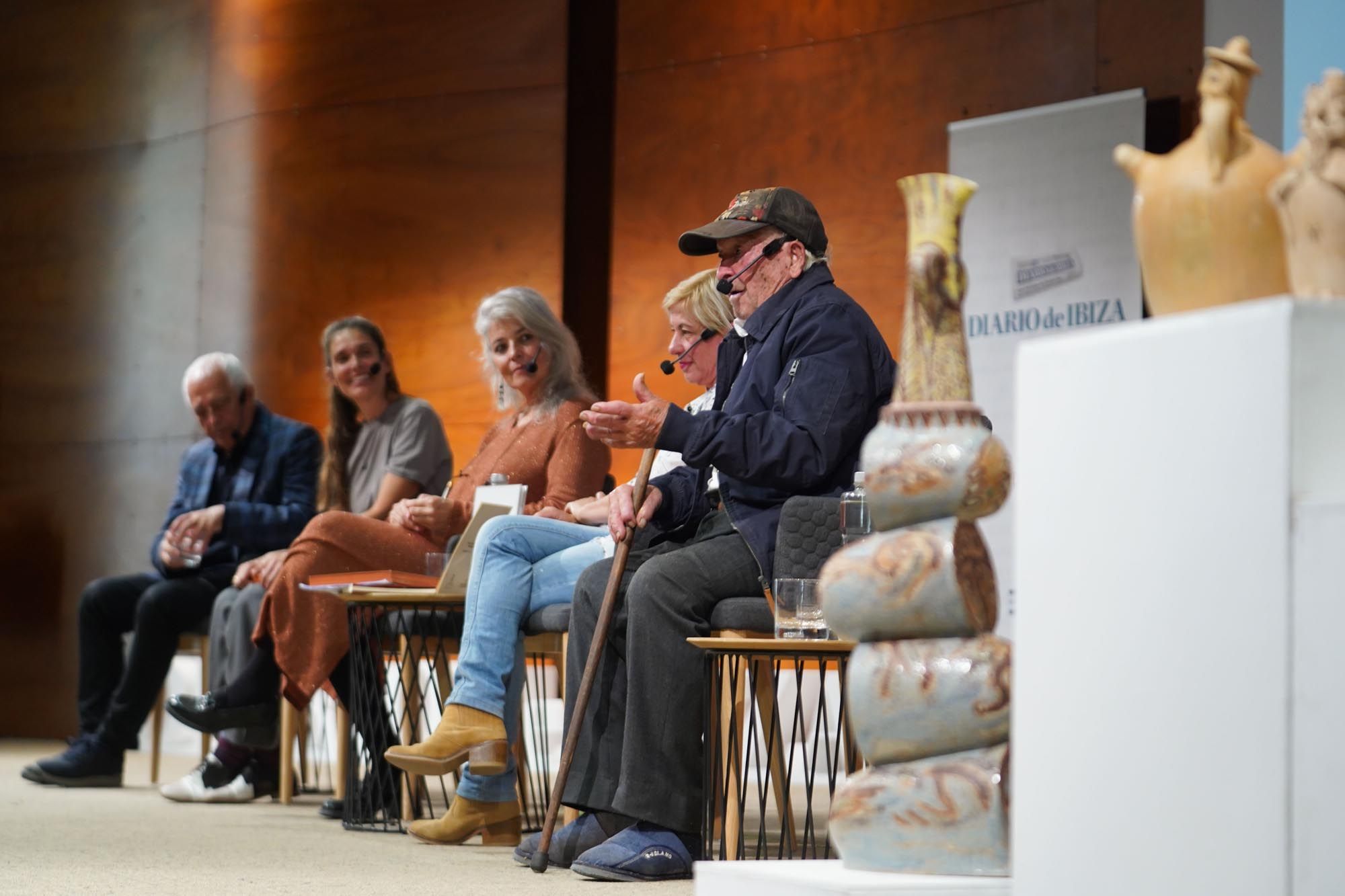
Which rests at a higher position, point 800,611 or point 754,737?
point 800,611

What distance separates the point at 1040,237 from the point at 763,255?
6.51 feet

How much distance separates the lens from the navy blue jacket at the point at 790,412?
257 centimetres

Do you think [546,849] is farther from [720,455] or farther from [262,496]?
[262,496]

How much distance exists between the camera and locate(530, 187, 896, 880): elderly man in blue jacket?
255 centimetres

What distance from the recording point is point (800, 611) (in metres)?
2.40

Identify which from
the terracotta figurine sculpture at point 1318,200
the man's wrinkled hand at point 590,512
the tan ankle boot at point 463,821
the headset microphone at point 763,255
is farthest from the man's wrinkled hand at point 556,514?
the terracotta figurine sculpture at point 1318,200

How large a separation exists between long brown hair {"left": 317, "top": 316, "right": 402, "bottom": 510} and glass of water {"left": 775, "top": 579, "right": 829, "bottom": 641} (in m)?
2.38

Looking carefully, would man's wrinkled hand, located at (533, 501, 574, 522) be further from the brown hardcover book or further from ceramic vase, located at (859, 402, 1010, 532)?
ceramic vase, located at (859, 402, 1010, 532)

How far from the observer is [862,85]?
17.4 feet

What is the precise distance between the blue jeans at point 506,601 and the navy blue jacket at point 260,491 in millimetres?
1565

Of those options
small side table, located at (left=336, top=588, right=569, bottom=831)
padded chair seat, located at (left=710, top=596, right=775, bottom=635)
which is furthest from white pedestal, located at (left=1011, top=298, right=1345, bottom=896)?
small side table, located at (left=336, top=588, right=569, bottom=831)

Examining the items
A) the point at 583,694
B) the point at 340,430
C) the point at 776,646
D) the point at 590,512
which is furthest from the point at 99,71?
the point at 776,646

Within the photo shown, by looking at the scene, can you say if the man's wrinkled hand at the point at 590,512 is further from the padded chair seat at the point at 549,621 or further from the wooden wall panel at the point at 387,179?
the wooden wall panel at the point at 387,179

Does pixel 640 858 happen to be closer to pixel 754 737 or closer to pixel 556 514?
pixel 754 737
